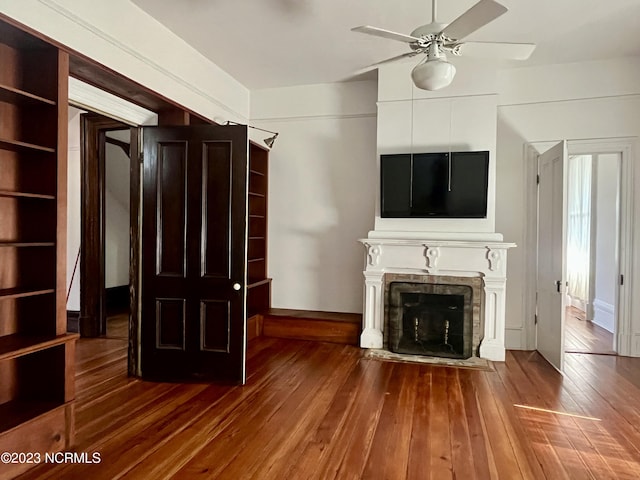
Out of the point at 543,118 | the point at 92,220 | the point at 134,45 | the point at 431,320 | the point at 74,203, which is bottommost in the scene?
the point at 431,320

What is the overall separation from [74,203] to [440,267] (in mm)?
4670

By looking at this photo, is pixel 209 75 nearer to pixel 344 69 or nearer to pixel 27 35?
pixel 344 69

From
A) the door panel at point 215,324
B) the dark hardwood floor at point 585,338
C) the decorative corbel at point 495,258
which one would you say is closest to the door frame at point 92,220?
the door panel at point 215,324

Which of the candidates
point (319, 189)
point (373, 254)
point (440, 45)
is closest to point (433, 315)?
point (373, 254)

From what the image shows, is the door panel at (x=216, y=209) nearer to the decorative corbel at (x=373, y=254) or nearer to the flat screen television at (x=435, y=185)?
the decorative corbel at (x=373, y=254)

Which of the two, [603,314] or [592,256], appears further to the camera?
[592,256]

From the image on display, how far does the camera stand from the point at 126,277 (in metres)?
6.42

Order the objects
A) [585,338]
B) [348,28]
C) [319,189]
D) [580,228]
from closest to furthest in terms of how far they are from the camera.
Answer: [348,28]
[585,338]
[319,189]
[580,228]

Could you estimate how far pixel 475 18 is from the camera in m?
2.03

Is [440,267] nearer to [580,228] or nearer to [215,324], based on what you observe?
[215,324]

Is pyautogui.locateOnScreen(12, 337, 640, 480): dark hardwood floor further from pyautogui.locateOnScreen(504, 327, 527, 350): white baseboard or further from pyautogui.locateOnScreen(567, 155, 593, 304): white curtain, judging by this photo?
pyautogui.locateOnScreen(567, 155, 593, 304): white curtain

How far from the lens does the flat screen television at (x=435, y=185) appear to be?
408cm

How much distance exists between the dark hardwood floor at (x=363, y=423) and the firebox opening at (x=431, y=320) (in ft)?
1.20

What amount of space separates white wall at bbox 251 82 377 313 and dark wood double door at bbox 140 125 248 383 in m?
1.85
